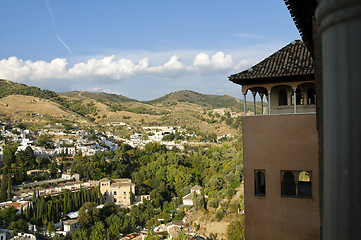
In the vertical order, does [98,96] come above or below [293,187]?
above

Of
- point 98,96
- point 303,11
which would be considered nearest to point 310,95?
point 303,11

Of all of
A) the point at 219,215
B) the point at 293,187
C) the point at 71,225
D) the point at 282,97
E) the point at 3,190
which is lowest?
the point at 71,225

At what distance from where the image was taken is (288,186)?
784 centimetres

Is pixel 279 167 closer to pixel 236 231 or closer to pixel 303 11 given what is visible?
pixel 303 11


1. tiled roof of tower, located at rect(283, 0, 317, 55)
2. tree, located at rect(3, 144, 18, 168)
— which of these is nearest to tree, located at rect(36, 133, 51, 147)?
tree, located at rect(3, 144, 18, 168)

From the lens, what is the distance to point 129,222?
33.3m

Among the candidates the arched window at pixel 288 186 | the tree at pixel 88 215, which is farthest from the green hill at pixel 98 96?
the arched window at pixel 288 186

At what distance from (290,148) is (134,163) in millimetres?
51965

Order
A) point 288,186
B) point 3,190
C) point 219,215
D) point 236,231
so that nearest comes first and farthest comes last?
point 288,186 → point 236,231 → point 219,215 → point 3,190

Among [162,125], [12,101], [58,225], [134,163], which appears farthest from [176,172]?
[12,101]

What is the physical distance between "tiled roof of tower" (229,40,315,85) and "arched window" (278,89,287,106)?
67 cm

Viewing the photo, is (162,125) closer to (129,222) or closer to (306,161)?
(129,222)

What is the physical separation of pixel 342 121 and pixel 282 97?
7986 mm

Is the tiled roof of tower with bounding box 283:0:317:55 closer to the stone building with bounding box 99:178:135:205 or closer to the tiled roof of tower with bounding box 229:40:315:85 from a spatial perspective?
the tiled roof of tower with bounding box 229:40:315:85
